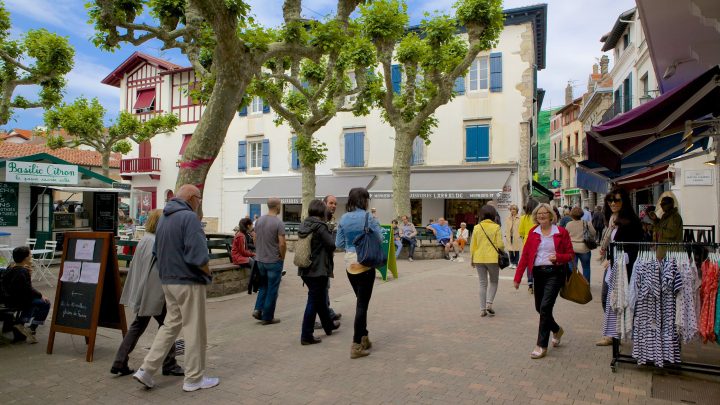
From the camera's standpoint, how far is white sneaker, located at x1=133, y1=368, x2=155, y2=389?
415cm

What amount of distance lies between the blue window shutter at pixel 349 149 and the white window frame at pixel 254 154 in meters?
5.20

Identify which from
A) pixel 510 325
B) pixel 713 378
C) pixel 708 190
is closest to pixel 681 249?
pixel 713 378

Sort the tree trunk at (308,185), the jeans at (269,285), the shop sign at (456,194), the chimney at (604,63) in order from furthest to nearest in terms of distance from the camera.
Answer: the chimney at (604,63) < the shop sign at (456,194) < the tree trunk at (308,185) < the jeans at (269,285)

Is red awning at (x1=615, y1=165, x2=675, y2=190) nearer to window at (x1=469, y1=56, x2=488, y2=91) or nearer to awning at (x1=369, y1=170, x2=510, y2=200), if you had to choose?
awning at (x1=369, y1=170, x2=510, y2=200)

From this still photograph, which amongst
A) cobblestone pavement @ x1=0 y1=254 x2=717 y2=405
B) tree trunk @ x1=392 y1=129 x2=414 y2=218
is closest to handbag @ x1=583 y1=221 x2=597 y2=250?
cobblestone pavement @ x1=0 y1=254 x2=717 y2=405

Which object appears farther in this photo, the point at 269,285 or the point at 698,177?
the point at 698,177

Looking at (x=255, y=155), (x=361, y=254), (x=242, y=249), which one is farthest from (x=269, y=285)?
(x=255, y=155)

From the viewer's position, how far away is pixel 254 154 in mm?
26984

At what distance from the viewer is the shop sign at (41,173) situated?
11687 millimetres

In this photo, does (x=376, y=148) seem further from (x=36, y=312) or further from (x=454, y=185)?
(x=36, y=312)

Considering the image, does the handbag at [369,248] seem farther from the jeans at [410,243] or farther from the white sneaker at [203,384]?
the jeans at [410,243]

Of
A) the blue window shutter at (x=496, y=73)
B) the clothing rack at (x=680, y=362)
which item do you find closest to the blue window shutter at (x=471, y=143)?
the blue window shutter at (x=496, y=73)

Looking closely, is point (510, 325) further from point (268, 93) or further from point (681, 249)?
point (268, 93)

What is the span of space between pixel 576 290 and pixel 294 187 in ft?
67.5
